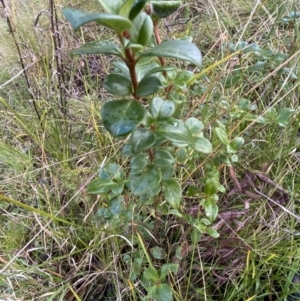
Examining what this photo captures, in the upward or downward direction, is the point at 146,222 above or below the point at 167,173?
below

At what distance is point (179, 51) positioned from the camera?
0.54 metres

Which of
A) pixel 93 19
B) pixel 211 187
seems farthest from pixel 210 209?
pixel 93 19

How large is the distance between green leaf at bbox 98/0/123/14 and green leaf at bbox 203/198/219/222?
429 millimetres

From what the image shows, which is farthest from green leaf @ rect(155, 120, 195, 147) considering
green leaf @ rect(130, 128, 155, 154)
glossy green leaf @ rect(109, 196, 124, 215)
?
glossy green leaf @ rect(109, 196, 124, 215)

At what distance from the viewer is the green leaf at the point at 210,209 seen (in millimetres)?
802

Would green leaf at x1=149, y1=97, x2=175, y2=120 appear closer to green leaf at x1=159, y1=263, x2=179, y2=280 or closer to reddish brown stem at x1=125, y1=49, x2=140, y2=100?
reddish brown stem at x1=125, y1=49, x2=140, y2=100

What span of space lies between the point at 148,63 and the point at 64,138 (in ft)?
2.09

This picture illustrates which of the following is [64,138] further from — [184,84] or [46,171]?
[184,84]

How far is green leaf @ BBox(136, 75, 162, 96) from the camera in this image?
585 millimetres

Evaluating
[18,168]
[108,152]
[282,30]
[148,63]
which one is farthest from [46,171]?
[282,30]

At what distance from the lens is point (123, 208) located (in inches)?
34.7

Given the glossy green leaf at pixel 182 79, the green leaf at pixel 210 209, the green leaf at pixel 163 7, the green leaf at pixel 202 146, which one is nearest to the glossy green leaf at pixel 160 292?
the green leaf at pixel 210 209

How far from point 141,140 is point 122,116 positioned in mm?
67

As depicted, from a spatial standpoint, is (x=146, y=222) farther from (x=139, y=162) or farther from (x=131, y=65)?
(x=131, y=65)
